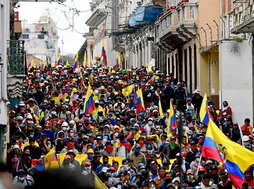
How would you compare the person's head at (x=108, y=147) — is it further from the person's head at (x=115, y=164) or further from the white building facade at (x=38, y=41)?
the white building facade at (x=38, y=41)

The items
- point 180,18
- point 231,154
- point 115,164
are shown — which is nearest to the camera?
point 231,154

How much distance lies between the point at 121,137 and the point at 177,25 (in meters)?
23.9

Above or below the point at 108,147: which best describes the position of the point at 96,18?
above

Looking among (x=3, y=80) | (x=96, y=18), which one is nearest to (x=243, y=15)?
(x=3, y=80)

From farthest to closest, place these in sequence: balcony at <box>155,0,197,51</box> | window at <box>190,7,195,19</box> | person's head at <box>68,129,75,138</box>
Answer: balcony at <box>155,0,197,51</box> → window at <box>190,7,195,19</box> → person's head at <box>68,129,75,138</box>

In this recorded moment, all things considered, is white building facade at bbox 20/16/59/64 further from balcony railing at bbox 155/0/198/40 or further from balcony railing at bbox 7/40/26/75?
balcony railing at bbox 7/40/26/75

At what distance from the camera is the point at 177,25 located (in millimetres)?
46750

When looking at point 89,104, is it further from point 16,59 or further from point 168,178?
point 168,178

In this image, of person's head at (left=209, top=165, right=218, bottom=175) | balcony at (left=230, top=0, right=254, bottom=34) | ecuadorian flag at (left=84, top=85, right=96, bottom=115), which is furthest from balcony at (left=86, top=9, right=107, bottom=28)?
person's head at (left=209, top=165, right=218, bottom=175)

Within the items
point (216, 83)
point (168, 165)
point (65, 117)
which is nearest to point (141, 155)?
point (168, 165)

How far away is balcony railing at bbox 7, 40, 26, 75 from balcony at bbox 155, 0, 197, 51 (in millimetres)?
19823

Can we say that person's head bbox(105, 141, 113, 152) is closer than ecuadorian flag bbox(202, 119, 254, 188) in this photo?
No

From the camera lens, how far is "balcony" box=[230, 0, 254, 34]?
3015 centimetres

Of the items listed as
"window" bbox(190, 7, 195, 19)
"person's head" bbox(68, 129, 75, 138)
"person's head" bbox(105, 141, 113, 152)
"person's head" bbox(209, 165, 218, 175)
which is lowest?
"person's head" bbox(209, 165, 218, 175)
